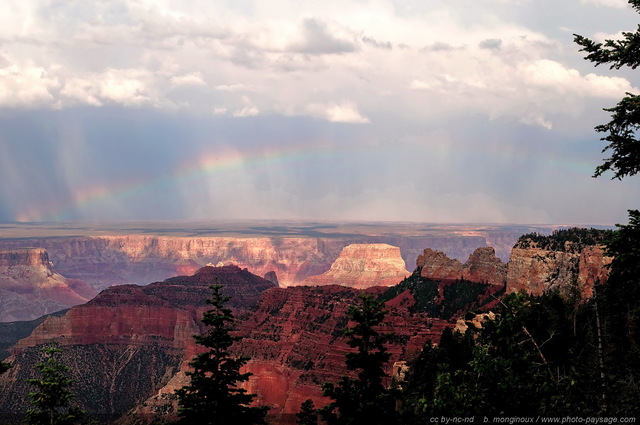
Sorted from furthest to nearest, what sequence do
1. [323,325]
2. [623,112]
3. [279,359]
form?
1. [323,325]
2. [279,359]
3. [623,112]

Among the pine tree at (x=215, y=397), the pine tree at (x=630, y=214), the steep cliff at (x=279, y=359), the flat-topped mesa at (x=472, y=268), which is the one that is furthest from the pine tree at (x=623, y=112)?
the flat-topped mesa at (x=472, y=268)

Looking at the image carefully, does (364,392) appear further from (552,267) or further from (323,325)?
(323,325)

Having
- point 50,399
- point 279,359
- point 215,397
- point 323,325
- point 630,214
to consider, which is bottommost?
point 279,359

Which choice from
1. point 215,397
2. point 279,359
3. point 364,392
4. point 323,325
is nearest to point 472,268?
point 323,325

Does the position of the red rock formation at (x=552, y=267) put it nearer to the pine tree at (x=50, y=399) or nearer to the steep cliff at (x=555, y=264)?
the steep cliff at (x=555, y=264)

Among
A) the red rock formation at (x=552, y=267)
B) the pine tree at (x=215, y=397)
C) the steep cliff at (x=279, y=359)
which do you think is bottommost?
the steep cliff at (x=279, y=359)

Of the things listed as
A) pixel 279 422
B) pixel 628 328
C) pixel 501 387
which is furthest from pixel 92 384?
pixel 501 387

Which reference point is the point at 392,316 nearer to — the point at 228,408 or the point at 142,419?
the point at 142,419
